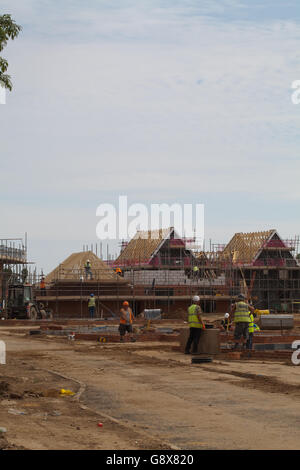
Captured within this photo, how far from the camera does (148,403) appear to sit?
1009cm

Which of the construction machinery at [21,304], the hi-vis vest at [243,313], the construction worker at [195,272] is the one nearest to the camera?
the hi-vis vest at [243,313]

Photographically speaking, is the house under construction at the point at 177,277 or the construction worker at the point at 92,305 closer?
the construction worker at the point at 92,305

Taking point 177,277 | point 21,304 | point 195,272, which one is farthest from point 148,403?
point 195,272

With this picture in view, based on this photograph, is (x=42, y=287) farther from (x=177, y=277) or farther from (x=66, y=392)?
(x=66, y=392)

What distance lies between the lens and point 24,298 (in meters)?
39.0

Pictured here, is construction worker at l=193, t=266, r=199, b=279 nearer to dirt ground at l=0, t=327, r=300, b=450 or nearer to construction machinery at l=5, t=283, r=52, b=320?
construction machinery at l=5, t=283, r=52, b=320

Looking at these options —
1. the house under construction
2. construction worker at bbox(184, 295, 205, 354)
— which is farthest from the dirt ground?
the house under construction

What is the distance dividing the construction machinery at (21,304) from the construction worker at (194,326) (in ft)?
71.7

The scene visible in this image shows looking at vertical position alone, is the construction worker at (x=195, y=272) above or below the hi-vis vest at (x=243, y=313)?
above

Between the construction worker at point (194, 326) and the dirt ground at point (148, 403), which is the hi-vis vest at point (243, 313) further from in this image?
the dirt ground at point (148, 403)

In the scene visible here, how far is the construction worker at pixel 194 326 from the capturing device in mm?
17062

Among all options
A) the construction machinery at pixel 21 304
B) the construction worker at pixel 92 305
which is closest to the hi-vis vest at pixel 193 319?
the construction worker at pixel 92 305

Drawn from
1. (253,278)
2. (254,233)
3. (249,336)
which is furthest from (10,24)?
(254,233)

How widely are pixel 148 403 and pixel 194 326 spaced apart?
717cm
